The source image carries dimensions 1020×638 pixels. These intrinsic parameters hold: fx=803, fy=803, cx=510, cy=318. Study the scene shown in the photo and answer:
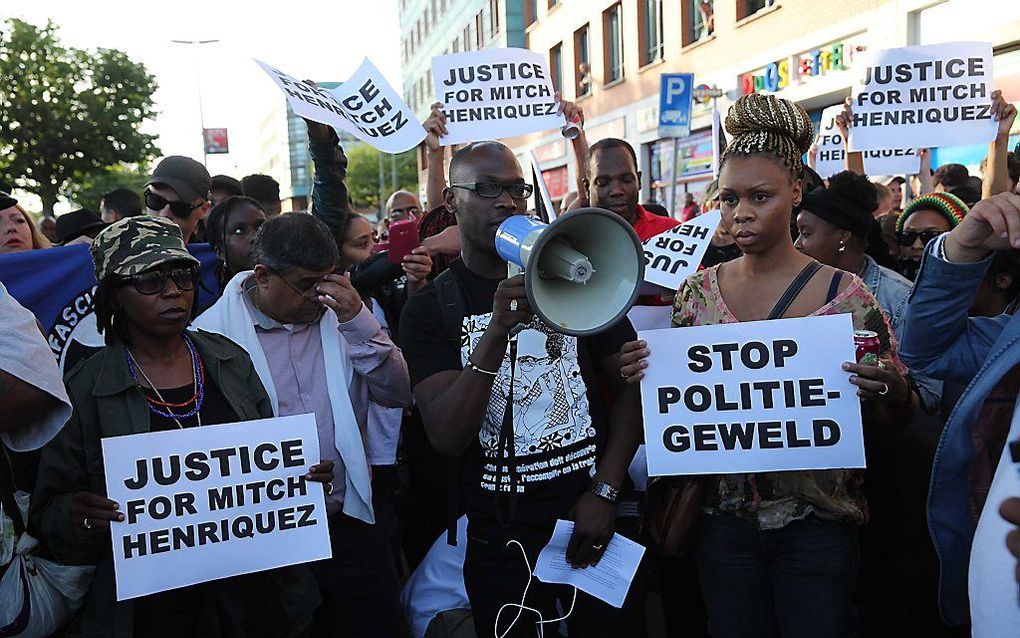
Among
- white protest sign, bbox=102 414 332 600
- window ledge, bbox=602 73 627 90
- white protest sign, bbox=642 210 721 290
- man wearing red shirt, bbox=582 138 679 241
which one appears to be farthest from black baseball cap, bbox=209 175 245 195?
window ledge, bbox=602 73 627 90

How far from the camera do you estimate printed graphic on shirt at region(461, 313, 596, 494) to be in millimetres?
2367

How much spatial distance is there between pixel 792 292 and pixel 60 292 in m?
3.09

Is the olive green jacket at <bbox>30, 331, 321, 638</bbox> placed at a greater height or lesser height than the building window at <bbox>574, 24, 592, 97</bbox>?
lesser

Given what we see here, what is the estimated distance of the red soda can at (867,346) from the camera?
222 centimetres

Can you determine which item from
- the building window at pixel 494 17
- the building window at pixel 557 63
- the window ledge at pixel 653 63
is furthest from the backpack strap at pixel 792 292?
the building window at pixel 494 17

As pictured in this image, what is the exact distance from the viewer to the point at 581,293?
2115 mm

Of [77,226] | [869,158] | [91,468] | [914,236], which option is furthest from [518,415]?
[869,158]

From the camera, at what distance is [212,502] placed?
2.39 m

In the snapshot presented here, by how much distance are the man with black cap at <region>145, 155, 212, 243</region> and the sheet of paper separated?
2.77 m

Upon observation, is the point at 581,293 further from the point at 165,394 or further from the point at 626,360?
the point at 165,394

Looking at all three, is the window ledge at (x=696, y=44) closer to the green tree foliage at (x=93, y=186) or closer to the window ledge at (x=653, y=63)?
the window ledge at (x=653, y=63)

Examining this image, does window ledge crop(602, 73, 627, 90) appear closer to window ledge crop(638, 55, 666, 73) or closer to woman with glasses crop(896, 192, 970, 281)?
window ledge crop(638, 55, 666, 73)

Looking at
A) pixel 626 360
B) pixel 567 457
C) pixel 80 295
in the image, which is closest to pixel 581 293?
pixel 626 360

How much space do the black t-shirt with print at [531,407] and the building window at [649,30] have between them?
754 inches
